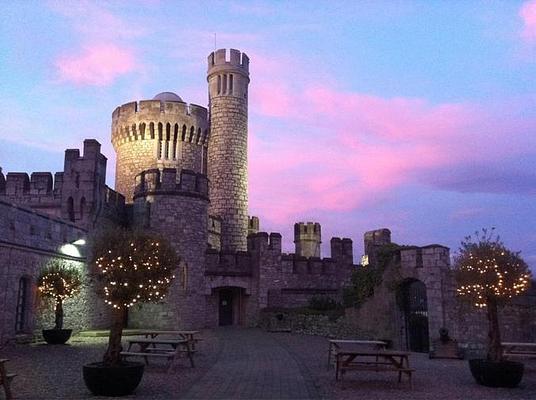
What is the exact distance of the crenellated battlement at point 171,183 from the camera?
82.6 feet

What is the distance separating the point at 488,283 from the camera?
11312 millimetres

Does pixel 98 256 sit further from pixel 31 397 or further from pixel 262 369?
pixel 262 369

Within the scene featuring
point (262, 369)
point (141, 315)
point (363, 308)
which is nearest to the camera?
point (262, 369)

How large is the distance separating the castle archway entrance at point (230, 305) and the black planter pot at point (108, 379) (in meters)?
21.1

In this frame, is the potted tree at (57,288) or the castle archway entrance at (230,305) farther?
the castle archway entrance at (230,305)

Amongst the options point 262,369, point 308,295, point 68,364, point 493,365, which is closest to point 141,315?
point 308,295

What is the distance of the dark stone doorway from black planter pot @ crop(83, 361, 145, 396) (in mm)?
21275

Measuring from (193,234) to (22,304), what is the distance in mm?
9732

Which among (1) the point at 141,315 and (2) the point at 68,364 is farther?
(1) the point at 141,315

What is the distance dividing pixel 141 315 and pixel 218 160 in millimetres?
15208

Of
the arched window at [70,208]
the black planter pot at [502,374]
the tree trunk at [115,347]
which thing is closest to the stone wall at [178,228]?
the arched window at [70,208]

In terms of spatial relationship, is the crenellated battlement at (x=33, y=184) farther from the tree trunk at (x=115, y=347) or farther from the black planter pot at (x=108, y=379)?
the black planter pot at (x=108, y=379)

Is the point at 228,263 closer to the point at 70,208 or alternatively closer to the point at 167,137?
the point at 70,208

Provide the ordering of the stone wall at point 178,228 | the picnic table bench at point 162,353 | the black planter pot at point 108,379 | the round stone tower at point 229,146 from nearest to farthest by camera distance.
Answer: the black planter pot at point 108,379
the picnic table bench at point 162,353
the stone wall at point 178,228
the round stone tower at point 229,146
